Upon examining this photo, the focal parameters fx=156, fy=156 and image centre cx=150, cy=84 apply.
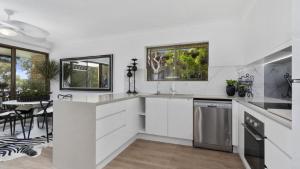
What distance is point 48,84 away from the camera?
4.86 m

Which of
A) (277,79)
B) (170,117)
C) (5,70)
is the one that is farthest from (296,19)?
(5,70)

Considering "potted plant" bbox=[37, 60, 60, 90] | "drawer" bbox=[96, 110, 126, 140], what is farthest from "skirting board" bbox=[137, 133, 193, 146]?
"potted plant" bbox=[37, 60, 60, 90]

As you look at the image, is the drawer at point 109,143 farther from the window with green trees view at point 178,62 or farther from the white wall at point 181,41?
the window with green trees view at point 178,62

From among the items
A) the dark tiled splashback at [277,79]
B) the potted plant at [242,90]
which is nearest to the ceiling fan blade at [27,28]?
the potted plant at [242,90]

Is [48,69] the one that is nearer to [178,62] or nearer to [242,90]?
[178,62]

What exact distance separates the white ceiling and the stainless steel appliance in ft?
5.95

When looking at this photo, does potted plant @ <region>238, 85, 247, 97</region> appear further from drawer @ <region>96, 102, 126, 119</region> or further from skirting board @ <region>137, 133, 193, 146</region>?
drawer @ <region>96, 102, 126, 119</region>

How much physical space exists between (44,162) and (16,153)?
65 centimetres

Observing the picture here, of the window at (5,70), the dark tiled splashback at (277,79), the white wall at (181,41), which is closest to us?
the dark tiled splashback at (277,79)

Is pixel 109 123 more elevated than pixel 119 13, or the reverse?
pixel 119 13

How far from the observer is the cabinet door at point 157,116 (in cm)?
293

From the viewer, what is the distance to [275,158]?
1.19m

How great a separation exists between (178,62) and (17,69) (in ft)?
14.0

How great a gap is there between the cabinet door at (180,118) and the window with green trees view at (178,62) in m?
0.86
